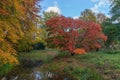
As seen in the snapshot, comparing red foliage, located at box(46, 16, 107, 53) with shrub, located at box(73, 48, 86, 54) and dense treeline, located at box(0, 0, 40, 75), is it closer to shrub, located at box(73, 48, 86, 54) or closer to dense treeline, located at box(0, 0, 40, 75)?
shrub, located at box(73, 48, 86, 54)

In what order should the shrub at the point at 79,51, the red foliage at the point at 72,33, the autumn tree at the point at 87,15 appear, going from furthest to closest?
1. the autumn tree at the point at 87,15
2. the red foliage at the point at 72,33
3. the shrub at the point at 79,51

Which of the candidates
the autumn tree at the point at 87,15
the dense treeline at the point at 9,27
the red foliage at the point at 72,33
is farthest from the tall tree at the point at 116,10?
the dense treeline at the point at 9,27

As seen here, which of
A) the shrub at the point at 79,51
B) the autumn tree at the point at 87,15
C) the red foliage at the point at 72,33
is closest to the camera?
the shrub at the point at 79,51

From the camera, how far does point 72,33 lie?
70.4ft

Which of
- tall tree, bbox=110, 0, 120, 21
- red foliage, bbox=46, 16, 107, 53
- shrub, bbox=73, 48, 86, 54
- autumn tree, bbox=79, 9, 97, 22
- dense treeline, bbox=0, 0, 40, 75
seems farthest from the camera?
autumn tree, bbox=79, 9, 97, 22

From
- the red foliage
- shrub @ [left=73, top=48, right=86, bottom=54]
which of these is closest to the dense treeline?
the red foliage

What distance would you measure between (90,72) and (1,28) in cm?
547

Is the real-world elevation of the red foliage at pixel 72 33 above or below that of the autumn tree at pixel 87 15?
below

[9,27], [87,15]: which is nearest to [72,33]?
[9,27]

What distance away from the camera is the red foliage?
70.4 feet

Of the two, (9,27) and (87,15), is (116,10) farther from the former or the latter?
(9,27)

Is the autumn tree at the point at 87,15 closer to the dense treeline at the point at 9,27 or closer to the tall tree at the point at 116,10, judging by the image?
the tall tree at the point at 116,10

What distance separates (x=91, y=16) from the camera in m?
42.9

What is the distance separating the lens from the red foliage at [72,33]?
21.5 metres
